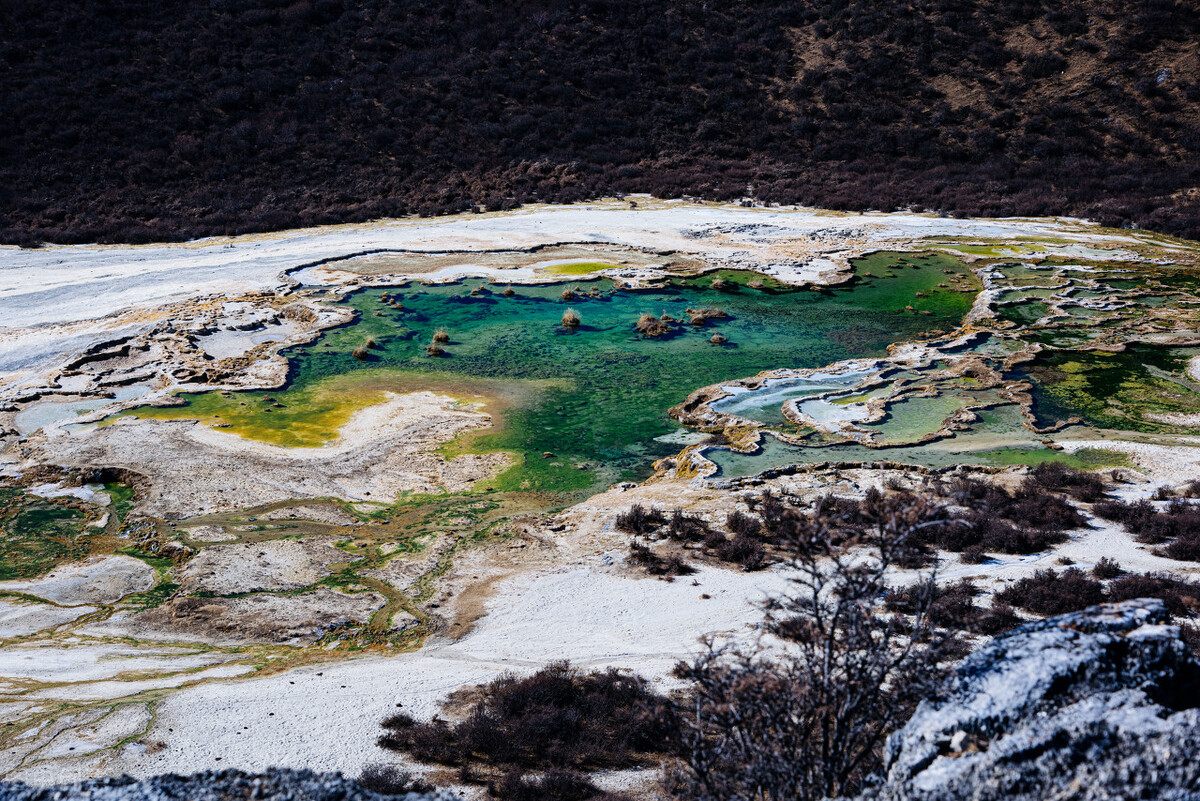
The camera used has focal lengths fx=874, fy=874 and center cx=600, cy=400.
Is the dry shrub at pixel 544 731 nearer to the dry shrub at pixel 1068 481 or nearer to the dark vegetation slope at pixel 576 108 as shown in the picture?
the dry shrub at pixel 1068 481

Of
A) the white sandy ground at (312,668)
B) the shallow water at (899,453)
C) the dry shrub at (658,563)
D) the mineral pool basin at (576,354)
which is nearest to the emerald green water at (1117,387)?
the shallow water at (899,453)

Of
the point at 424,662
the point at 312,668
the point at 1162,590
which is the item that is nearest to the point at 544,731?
the point at 424,662

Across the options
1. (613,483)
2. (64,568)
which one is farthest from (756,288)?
(64,568)

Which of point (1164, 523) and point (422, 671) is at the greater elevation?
point (1164, 523)

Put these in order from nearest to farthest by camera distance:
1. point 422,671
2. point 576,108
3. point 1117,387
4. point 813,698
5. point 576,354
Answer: point 813,698, point 422,671, point 1117,387, point 576,354, point 576,108

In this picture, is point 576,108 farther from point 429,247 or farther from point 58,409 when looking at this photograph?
point 58,409

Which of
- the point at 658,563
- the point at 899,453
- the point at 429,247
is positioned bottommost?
the point at 658,563

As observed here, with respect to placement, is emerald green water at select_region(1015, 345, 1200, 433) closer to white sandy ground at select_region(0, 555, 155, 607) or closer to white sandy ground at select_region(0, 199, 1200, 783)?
white sandy ground at select_region(0, 199, 1200, 783)
